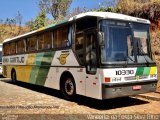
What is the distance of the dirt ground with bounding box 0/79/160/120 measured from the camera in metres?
9.23

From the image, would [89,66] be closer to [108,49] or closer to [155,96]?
[108,49]

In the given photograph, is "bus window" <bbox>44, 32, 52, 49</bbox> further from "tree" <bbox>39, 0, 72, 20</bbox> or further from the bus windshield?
"tree" <bbox>39, 0, 72, 20</bbox>

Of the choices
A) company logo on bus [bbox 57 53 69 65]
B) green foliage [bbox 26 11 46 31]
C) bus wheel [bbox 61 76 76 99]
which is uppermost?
green foliage [bbox 26 11 46 31]

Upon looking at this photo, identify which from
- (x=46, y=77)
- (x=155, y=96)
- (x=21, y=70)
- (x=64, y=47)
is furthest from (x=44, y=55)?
(x=155, y=96)

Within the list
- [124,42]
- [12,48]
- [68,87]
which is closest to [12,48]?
[12,48]

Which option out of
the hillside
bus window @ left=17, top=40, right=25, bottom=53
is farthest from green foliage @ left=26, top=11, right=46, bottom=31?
bus window @ left=17, top=40, right=25, bottom=53

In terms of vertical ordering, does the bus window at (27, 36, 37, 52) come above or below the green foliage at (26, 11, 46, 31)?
below

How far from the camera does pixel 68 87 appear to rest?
12227 mm

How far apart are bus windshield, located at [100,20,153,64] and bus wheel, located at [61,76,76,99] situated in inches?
92.7

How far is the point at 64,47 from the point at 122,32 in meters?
2.80

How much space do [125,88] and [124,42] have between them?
1505 mm

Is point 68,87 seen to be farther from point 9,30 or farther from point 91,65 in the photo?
point 9,30

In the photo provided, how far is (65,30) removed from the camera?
41.1ft

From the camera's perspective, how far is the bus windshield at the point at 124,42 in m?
10.0
